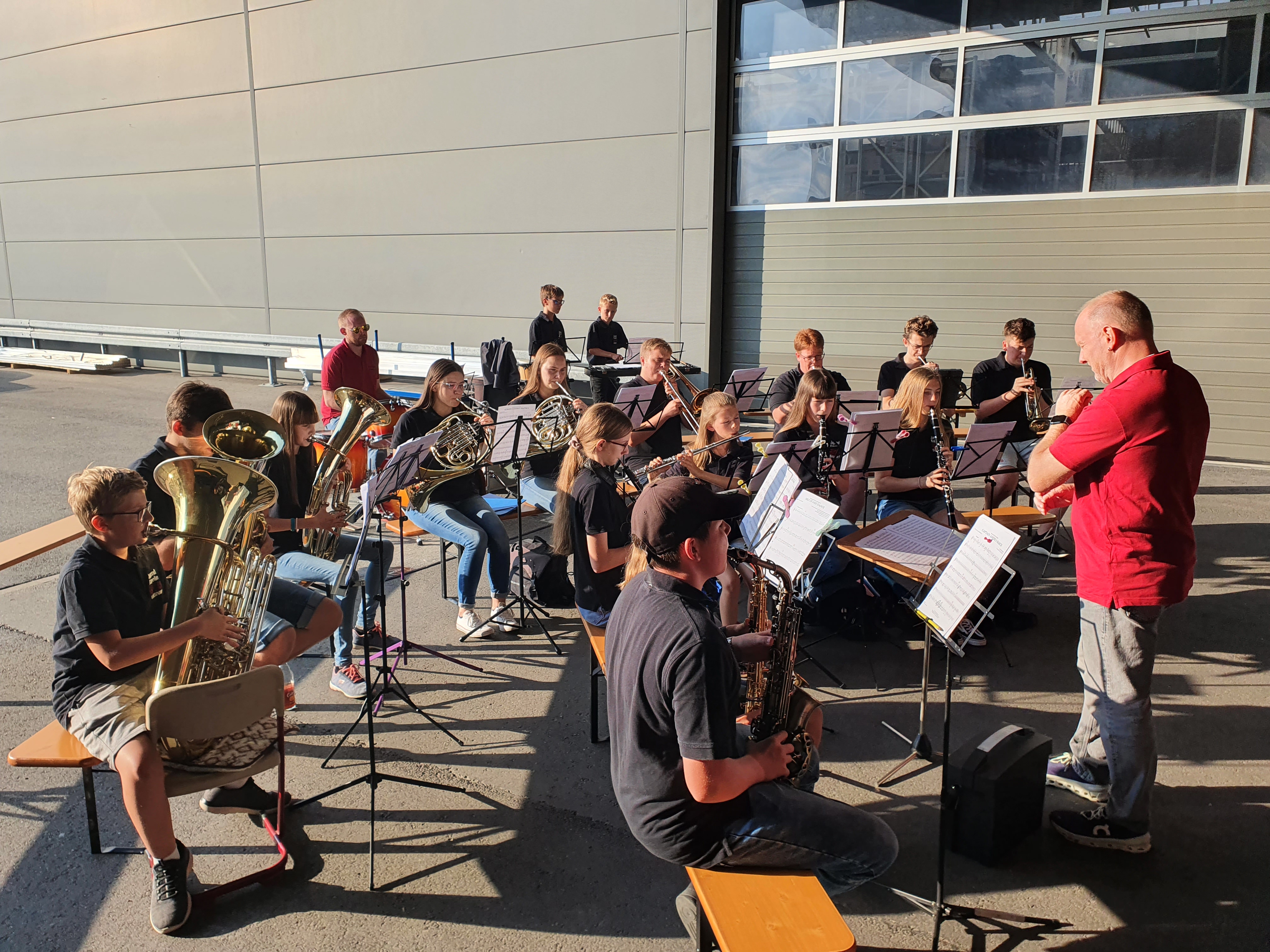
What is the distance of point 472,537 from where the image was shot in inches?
213

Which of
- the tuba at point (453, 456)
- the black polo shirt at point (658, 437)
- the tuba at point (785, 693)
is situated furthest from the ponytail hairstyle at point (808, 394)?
the tuba at point (785, 693)

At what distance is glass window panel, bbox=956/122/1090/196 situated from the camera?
9852 millimetres

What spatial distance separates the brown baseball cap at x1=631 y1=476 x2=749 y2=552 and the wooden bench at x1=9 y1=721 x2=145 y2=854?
230 centimetres

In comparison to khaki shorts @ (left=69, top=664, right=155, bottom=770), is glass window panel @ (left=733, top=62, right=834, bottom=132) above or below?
above

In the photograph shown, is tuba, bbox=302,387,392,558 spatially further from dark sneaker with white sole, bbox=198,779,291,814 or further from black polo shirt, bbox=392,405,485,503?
dark sneaker with white sole, bbox=198,779,291,814

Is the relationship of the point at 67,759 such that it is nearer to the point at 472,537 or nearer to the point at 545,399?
the point at 472,537

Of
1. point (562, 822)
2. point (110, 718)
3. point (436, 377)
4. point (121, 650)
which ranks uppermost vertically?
point (436, 377)

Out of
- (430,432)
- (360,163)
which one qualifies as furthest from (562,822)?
(360,163)

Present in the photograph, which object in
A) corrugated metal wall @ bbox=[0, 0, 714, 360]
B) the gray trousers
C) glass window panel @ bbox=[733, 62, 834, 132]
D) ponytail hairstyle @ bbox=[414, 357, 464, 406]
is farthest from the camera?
corrugated metal wall @ bbox=[0, 0, 714, 360]

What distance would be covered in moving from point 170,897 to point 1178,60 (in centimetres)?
1150

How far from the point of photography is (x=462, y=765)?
4145 mm

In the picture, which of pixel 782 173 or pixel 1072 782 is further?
pixel 782 173

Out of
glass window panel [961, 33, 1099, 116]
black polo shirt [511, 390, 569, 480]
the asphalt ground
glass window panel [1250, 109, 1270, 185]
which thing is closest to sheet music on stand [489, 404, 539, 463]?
black polo shirt [511, 390, 569, 480]

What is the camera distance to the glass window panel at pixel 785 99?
11.0 m
